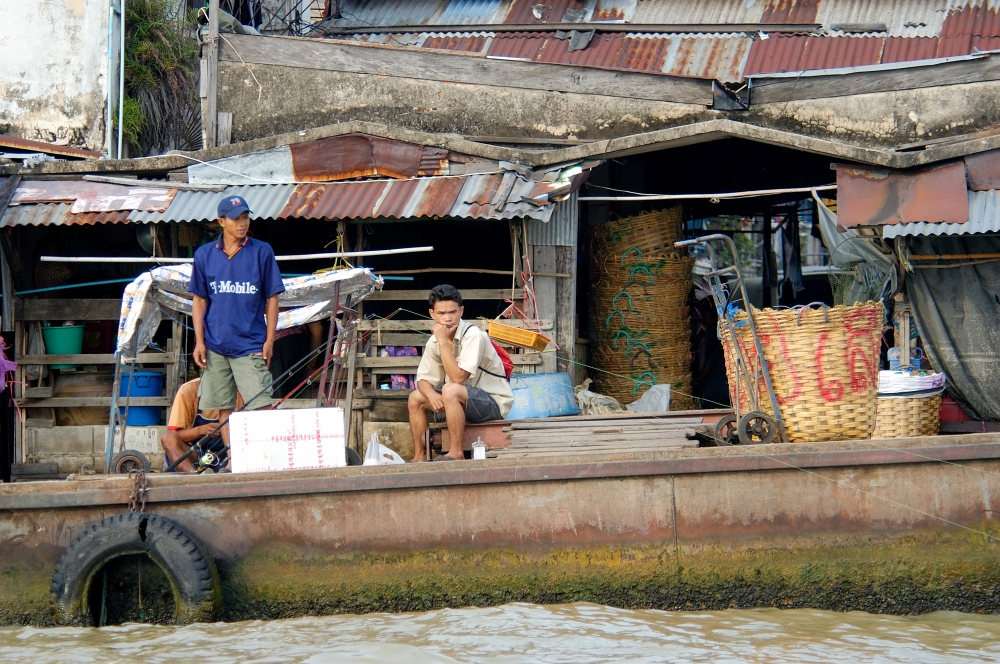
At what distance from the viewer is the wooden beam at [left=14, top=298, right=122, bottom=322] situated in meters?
9.08

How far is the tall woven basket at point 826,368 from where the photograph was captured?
6.33m

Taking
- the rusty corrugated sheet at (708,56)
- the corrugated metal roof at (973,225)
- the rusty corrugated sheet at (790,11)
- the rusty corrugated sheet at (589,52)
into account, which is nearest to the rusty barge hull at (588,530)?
the corrugated metal roof at (973,225)

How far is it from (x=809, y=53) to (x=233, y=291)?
7.34 m

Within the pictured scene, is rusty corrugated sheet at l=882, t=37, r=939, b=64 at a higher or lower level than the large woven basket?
higher

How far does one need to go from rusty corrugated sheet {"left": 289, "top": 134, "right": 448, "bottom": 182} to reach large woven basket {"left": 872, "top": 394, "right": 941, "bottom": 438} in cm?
410

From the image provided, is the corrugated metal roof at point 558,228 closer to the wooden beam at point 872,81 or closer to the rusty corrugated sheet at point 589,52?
the wooden beam at point 872,81

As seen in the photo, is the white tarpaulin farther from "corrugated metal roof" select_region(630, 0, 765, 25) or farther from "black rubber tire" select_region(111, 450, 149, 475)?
"corrugated metal roof" select_region(630, 0, 765, 25)

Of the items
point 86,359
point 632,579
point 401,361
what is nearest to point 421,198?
point 401,361

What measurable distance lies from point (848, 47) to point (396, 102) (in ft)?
16.1

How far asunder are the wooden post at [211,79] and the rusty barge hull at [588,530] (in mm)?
5439

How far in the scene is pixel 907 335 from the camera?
8359 mm

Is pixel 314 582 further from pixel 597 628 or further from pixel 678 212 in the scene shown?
pixel 678 212

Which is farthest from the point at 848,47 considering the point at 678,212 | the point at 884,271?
the point at 884,271

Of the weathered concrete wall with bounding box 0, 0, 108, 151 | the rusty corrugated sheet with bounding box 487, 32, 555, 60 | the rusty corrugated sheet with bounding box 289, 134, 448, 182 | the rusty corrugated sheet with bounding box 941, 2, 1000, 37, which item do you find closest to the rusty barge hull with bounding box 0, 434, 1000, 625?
the rusty corrugated sheet with bounding box 289, 134, 448, 182
